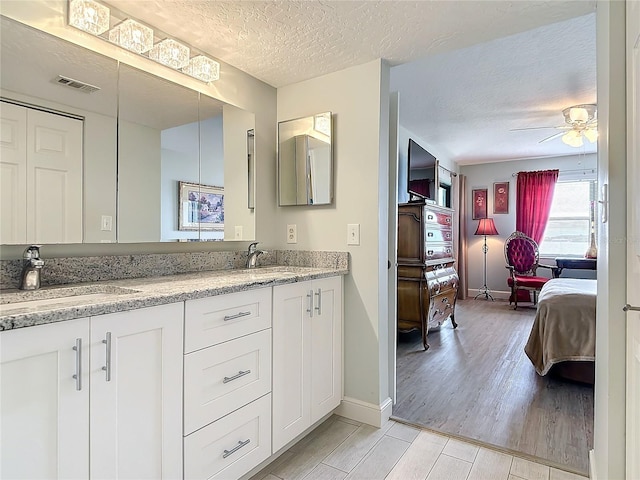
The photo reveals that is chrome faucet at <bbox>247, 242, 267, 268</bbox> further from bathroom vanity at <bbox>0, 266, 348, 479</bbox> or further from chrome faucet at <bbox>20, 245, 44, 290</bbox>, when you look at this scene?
chrome faucet at <bbox>20, 245, 44, 290</bbox>

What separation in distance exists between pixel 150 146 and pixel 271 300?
96 cm

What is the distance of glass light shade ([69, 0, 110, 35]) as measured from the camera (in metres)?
1.49

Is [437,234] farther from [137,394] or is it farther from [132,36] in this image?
[137,394]

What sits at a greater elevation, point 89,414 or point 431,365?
point 89,414

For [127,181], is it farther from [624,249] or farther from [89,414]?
[624,249]

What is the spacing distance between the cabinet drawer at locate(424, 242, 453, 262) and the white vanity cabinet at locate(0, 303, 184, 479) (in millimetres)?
2774

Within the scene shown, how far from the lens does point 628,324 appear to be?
3.79 feet

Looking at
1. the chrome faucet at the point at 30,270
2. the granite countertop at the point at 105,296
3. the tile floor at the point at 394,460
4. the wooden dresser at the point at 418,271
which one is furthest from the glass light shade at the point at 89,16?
the wooden dresser at the point at 418,271

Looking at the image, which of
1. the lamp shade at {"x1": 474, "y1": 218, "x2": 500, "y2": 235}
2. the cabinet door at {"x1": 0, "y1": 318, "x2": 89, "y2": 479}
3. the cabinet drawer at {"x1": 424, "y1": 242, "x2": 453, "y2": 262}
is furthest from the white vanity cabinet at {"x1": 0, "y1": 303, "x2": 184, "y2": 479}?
the lamp shade at {"x1": 474, "y1": 218, "x2": 500, "y2": 235}

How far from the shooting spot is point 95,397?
105cm

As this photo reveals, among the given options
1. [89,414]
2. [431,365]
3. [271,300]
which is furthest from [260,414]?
[431,365]

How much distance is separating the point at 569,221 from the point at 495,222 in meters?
1.05

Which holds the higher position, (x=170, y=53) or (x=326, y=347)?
(x=170, y=53)

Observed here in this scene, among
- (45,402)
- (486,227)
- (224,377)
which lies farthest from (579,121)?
(45,402)
